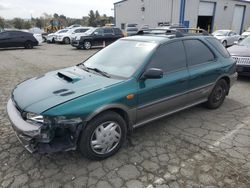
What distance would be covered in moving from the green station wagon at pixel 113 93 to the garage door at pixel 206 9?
24642 millimetres

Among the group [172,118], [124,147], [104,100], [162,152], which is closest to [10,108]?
[104,100]

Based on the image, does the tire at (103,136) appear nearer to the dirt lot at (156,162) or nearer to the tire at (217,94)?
the dirt lot at (156,162)

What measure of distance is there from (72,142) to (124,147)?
935mm

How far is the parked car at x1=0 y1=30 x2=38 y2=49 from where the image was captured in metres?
15.9

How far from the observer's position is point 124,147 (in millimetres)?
3166

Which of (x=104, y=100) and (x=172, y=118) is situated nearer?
(x=104, y=100)

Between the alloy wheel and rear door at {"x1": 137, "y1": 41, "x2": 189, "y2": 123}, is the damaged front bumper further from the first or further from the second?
rear door at {"x1": 137, "y1": 41, "x2": 189, "y2": 123}

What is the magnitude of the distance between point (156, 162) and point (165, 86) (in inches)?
45.0

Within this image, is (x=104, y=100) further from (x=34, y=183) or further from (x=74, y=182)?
(x=34, y=183)

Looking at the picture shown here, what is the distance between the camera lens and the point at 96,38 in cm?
1639

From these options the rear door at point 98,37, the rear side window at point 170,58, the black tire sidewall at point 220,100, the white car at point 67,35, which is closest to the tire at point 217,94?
the black tire sidewall at point 220,100

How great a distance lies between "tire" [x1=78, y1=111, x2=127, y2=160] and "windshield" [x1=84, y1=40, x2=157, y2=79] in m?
0.66

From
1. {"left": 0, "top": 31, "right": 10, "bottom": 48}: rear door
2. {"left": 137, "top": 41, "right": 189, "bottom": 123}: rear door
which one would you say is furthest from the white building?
{"left": 137, "top": 41, "right": 189, "bottom": 123}: rear door

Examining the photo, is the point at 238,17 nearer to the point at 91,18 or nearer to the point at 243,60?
the point at 243,60
